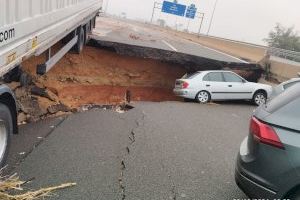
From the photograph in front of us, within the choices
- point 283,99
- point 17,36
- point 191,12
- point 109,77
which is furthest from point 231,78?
point 191,12

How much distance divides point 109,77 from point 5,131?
1366 cm

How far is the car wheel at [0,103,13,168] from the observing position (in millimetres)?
6098

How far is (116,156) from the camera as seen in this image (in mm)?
8141

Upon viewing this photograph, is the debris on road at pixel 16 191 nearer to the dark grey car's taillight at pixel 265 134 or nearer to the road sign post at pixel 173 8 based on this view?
the dark grey car's taillight at pixel 265 134

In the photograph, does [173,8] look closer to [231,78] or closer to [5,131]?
[231,78]

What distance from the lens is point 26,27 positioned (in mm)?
6648

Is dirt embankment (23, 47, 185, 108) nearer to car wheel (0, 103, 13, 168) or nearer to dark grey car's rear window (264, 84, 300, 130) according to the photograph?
car wheel (0, 103, 13, 168)

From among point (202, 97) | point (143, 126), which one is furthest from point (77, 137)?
point (202, 97)

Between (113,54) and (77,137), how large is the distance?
441 inches

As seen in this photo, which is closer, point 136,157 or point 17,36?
point 17,36

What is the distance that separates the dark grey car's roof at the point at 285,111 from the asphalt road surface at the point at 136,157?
1827mm

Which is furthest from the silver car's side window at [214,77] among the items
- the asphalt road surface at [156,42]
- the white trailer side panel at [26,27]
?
the white trailer side panel at [26,27]

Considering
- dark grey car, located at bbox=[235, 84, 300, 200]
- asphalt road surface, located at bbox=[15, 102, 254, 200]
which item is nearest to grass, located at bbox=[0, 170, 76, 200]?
asphalt road surface, located at bbox=[15, 102, 254, 200]

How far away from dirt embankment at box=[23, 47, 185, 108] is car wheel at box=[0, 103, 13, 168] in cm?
938
